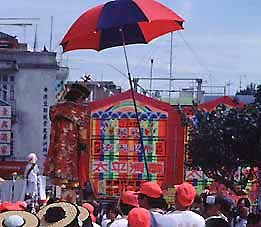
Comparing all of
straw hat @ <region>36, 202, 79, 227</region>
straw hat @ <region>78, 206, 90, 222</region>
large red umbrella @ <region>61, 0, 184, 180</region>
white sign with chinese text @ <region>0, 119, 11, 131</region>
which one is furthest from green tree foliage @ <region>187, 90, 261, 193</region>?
straw hat @ <region>36, 202, 79, 227</region>

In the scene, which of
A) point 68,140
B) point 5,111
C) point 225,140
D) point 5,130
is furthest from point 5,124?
point 68,140

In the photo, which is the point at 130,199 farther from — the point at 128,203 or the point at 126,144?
the point at 126,144

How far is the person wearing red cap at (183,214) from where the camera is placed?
5668 millimetres

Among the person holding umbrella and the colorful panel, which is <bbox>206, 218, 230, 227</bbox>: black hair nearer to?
the person holding umbrella

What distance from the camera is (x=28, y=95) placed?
26.3m

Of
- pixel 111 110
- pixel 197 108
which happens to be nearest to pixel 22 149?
pixel 111 110

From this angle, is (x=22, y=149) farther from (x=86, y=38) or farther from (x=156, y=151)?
(x=86, y=38)

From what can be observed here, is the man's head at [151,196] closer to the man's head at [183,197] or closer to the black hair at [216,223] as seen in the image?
the man's head at [183,197]

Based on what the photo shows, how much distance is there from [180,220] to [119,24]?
→ 277 cm

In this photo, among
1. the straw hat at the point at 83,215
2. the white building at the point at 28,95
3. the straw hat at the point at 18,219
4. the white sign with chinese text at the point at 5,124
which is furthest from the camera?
the white building at the point at 28,95

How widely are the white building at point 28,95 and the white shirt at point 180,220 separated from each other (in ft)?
67.9

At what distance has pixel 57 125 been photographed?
8.32 metres

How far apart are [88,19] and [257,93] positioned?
12.5m

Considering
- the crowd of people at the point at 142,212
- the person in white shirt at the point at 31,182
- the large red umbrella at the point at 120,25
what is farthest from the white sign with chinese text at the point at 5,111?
the crowd of people at the point at 142,212
